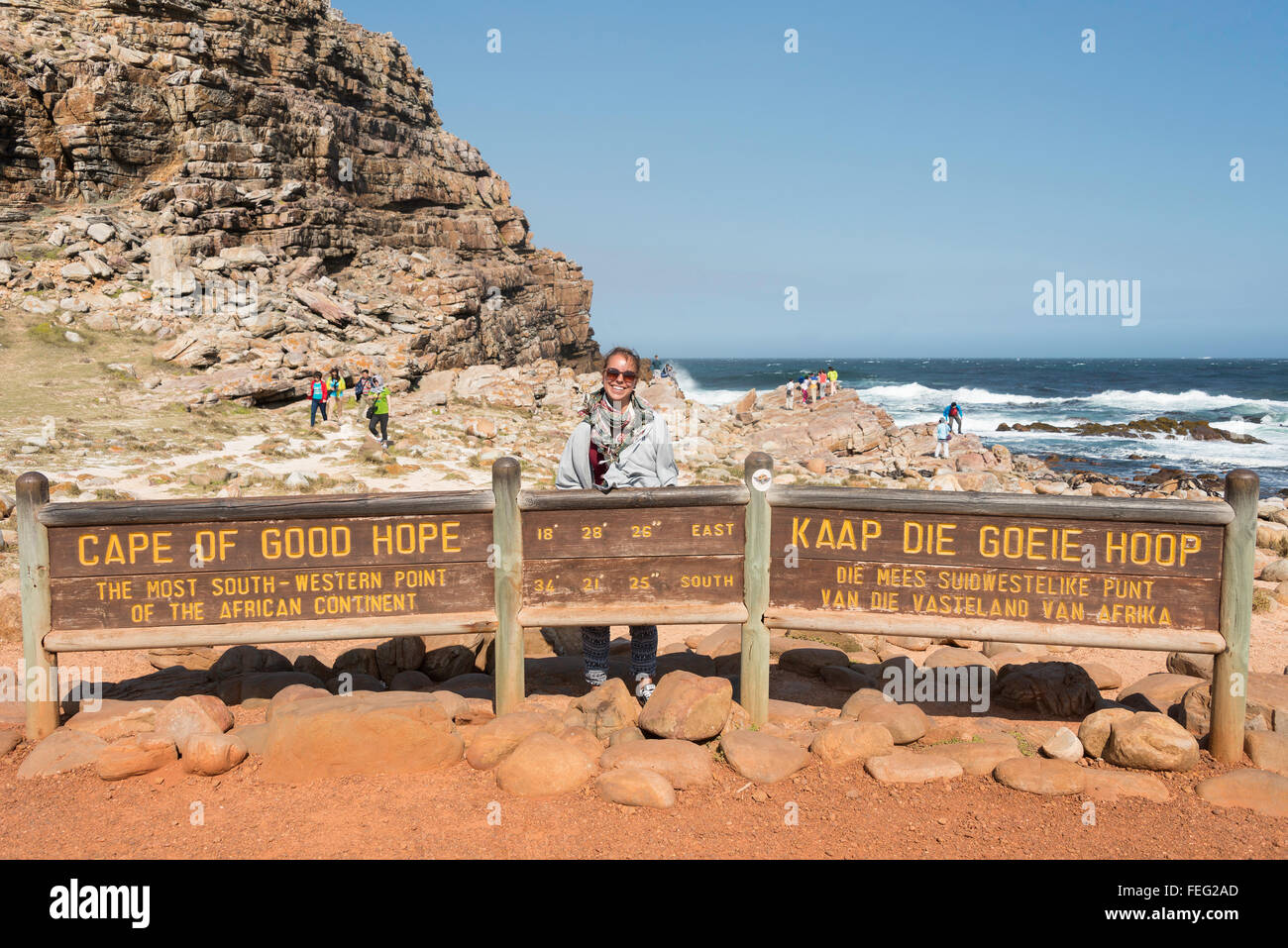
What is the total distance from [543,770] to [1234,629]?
391cm

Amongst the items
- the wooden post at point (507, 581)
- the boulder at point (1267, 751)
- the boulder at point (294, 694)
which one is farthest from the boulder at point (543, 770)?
the boulder at point (1267, 751)

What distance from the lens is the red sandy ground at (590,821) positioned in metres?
3.93

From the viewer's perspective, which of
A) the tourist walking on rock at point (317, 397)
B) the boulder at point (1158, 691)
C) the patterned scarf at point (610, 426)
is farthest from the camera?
the tourist walking on rock at point (317, 397)

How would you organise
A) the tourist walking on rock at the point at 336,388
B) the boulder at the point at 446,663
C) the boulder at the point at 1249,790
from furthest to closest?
the tourist walking on rock at the point at 336,388, the boulder at the point at 446,663, the boulder at the point at 1249,790

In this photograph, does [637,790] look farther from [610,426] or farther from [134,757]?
[134,757]

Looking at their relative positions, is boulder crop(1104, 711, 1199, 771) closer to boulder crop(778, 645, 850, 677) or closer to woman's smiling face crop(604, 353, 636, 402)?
boulder crop(778, 645, 850, 677)

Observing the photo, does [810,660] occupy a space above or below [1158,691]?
above

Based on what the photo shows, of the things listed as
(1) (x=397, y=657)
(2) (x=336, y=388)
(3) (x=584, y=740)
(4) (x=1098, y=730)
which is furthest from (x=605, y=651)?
(2) (x=336, y=388)

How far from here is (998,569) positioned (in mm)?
5031

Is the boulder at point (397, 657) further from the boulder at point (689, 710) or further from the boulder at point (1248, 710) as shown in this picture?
the boulder at point (1248, 710)

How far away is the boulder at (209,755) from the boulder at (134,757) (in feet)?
0.37
